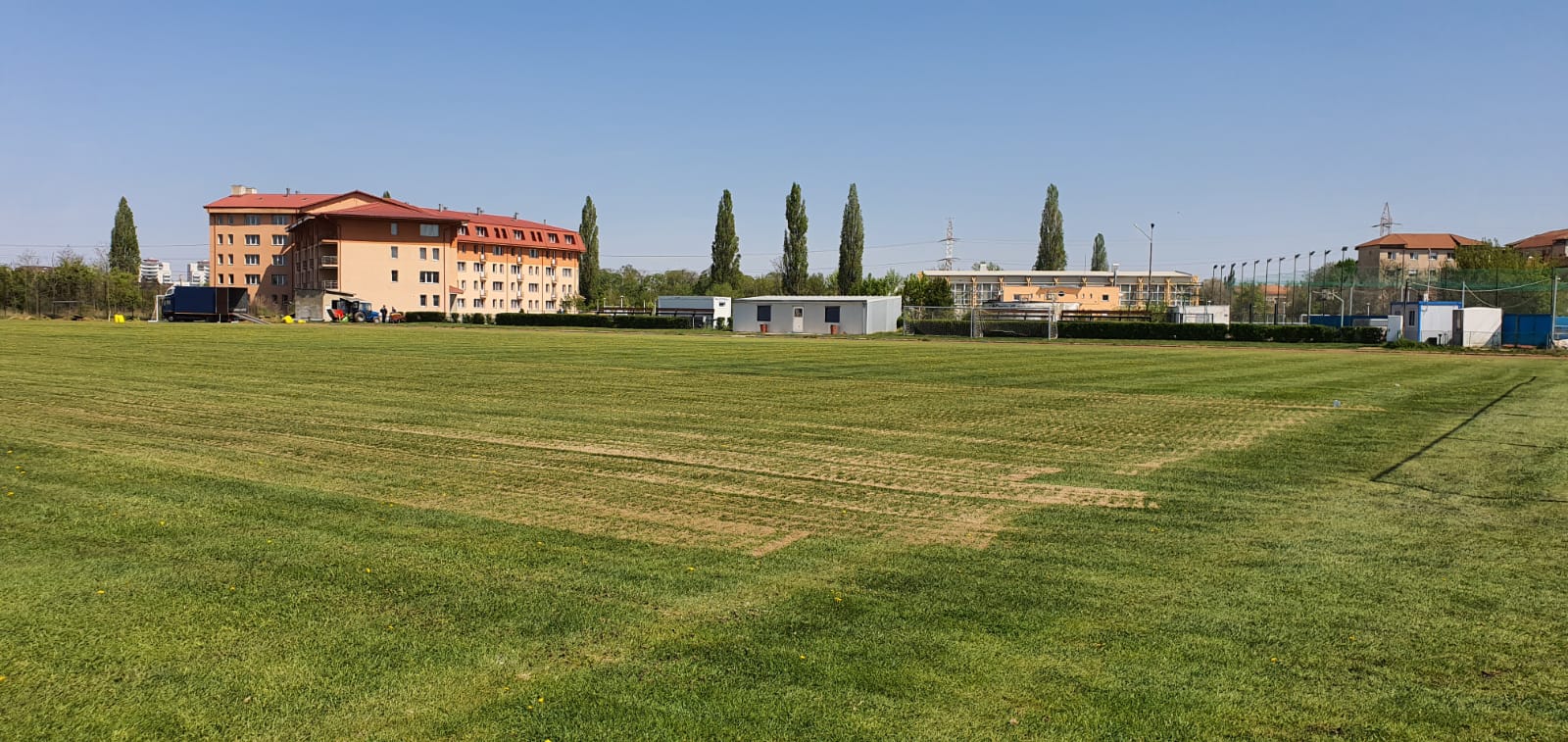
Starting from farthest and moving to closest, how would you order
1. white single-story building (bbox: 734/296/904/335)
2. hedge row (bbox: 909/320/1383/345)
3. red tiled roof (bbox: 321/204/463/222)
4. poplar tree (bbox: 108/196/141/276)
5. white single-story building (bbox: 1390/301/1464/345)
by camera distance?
poplar tree (bbox: 108/196/141/276) < red tiled roof (bbox: 321/204/463/222) < white single-story building (bbox: 734/296/904/335) < hedge row (bbox: 909/320/1383/345) < white single-story building (bbox: 1390/301/1464/345)

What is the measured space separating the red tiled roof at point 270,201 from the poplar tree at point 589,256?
2871cm

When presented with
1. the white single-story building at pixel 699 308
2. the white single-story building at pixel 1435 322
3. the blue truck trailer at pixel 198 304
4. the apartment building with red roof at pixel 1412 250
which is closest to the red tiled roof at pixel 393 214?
the blue truck trailer at pixel 198 304

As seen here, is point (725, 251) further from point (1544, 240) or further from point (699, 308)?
point (1544, 240)

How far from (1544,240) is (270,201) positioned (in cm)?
16771

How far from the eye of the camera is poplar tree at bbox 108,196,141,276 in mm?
120375

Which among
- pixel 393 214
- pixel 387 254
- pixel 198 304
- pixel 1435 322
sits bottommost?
pixel 1435 322

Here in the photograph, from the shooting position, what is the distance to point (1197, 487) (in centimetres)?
1119

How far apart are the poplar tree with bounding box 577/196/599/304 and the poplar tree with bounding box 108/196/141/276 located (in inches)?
2122

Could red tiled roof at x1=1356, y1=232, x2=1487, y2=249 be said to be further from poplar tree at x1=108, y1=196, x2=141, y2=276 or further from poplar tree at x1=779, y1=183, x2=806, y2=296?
poplar tree at x1=108, y1=196, x2=141, y2=276

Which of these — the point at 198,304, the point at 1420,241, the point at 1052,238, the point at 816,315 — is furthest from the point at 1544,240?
the point at 198,304

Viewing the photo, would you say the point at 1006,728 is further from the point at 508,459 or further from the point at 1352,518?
the point at 508,459

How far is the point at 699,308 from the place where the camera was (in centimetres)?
8569

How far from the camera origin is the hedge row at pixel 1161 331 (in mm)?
55000

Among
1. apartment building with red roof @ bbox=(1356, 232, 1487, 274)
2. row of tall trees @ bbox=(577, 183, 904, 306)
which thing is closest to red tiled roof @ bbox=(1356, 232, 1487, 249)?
apartment building with red roof @ bbox=(1356, 232, 1487, 274)
